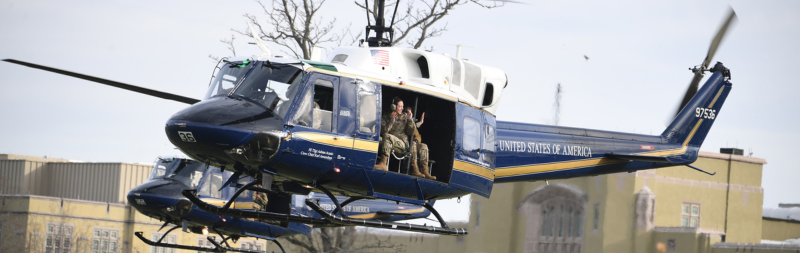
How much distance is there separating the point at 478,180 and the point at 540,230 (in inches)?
1263

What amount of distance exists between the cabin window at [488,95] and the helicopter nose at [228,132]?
4.19 metres

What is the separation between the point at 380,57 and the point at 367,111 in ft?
4.48

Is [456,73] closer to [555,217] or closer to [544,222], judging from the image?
[555,217]

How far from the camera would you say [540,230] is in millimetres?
45938

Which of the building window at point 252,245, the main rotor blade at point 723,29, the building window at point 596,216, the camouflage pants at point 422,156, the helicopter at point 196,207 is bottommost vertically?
the building window at point 252,245

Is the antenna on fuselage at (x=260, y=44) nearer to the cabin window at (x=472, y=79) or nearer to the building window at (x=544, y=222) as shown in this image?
the cabin window at (x=472, y=79)

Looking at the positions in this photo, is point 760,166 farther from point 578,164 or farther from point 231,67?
point 231,67

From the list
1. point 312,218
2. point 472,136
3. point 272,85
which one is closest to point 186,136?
point 272,85

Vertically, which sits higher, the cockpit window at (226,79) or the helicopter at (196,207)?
the cockpit window at (226,79)

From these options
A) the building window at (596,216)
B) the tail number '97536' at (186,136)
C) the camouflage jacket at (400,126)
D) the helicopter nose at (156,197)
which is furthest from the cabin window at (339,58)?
the building window at (596,216)

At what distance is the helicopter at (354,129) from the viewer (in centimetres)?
1230

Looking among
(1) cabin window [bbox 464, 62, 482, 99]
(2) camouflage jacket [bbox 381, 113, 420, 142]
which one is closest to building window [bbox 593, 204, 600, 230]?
(1) cabin window [bbox 464, 62, 482, 99]

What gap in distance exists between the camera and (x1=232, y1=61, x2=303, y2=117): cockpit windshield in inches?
494

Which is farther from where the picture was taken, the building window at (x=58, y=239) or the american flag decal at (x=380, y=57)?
the building window at (x=58, y=239)
